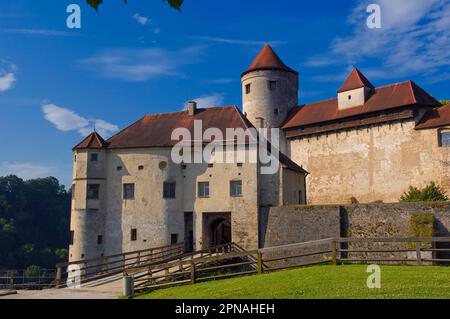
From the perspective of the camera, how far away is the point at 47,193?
91.6 meters

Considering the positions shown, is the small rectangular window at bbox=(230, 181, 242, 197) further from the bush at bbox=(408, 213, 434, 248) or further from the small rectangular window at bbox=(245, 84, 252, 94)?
the small rectangular window at bbox=(245, 84, 252, 94)

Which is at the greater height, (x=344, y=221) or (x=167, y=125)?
(x=167, y=125)

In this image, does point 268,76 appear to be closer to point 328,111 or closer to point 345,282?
point 328,111

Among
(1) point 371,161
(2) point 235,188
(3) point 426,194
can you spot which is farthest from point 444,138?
(2) point 235,188

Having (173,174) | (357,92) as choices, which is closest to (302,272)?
(173,174)

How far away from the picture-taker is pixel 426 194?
3497 centimetres

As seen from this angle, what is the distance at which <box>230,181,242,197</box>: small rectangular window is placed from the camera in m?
29.4

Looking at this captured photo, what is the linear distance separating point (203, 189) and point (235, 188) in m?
2.13

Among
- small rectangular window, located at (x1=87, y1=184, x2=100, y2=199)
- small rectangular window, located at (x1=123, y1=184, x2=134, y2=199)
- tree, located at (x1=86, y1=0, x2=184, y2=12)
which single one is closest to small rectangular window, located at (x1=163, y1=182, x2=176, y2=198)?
small rectangular window, located at (x1=123, y1=184, x2=134, y2=199)

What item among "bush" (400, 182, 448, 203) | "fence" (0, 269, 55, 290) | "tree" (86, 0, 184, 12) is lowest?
"fence" (0, 269, 55, 290)

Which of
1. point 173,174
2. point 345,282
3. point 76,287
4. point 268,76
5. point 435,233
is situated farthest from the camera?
point 268,76

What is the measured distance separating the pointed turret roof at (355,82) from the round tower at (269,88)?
5269 mm

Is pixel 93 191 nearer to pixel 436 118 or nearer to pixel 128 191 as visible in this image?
pixel 128 191

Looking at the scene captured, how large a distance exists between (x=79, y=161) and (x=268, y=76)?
2153cm
